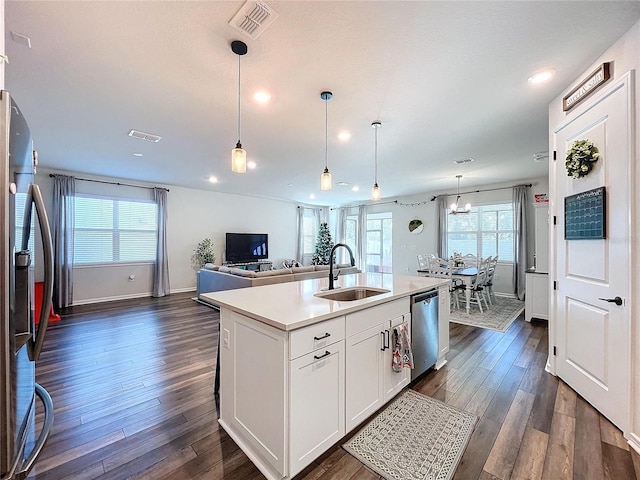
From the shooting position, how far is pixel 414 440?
191 cm

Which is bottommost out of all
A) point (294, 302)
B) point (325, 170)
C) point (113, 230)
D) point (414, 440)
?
point (414, 440)

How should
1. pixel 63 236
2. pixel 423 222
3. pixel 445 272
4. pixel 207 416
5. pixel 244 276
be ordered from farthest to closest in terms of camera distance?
pixel 423 222 → pixel 63 236 → pixel 445 272 → pixel 244 276 → pixel 207 416

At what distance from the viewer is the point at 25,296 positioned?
0.97m

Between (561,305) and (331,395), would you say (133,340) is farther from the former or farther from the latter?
(561,305)

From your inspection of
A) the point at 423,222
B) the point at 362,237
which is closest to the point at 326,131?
the point at 423,222

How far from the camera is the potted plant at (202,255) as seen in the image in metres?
7.33

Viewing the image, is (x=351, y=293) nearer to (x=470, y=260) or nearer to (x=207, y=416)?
(x=207, y=416)

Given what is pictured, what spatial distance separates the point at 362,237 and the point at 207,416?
7.81 meters

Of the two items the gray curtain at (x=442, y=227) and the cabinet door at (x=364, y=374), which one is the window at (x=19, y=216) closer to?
the cabinet door at (x=364, y=374)

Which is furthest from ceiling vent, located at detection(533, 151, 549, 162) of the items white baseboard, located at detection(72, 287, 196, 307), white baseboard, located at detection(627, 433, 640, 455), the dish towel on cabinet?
white baseboard, located at detection(72, 287, 196, 307)

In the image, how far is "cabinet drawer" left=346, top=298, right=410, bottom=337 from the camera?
75.2 inches

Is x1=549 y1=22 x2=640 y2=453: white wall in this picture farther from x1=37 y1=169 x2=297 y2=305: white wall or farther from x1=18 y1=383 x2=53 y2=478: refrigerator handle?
x1=37 y1=169 x2=297 y2=305: white wall

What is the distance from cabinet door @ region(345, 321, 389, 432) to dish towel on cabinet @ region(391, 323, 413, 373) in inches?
6.3

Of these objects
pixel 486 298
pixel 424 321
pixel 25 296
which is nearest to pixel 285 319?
pixel 25 296
